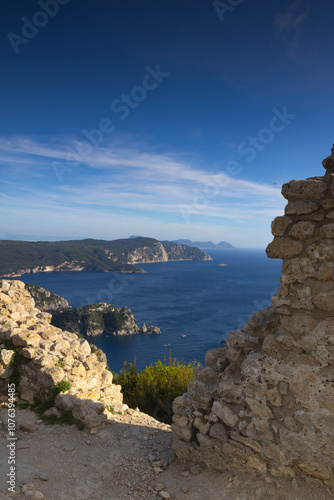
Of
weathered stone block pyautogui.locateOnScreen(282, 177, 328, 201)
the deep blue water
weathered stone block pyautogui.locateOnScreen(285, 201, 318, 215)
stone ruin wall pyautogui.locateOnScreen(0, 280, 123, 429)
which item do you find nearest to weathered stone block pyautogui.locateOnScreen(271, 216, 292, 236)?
Result: weathered stone block pyautogui.locateOnScreen(285, 201, 318, 215)

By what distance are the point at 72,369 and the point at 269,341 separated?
5816 mm

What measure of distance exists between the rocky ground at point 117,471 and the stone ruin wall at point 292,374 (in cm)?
23

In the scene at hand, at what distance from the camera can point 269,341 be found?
506 centimetres

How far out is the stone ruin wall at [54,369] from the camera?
7.72 m

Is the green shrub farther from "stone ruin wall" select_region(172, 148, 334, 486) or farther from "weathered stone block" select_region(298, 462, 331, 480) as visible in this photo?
"weathered stone block" select_region(298, 462, 331, 480)

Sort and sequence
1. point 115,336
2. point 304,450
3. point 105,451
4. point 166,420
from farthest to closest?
1. point 115,336
2. point 166,420
3. point 105,451
4. point 304,450

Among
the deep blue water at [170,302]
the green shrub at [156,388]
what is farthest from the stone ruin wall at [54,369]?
the deep blue water at [170,302]

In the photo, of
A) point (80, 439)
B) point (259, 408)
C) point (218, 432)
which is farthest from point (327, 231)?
point (80, 439)

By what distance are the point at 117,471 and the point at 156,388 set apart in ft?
20.4

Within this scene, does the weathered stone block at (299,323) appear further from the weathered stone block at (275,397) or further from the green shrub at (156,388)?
the green shrub at (156,388)

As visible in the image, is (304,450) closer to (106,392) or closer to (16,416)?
(106,392)

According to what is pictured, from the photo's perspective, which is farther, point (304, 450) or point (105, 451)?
point (105, 451)

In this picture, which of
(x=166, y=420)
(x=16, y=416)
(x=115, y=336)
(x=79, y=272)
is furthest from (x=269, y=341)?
(x=79, y=272)

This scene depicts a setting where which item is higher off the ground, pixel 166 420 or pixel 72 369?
pixel 72 369
